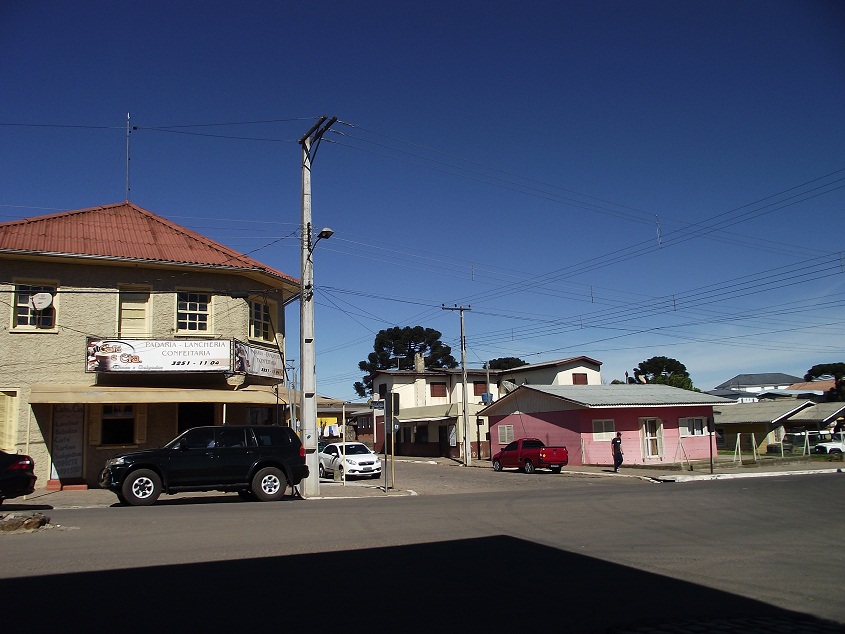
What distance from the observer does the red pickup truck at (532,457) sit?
1293 inches

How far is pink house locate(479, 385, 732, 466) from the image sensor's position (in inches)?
1454

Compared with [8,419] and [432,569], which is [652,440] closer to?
[8,419]

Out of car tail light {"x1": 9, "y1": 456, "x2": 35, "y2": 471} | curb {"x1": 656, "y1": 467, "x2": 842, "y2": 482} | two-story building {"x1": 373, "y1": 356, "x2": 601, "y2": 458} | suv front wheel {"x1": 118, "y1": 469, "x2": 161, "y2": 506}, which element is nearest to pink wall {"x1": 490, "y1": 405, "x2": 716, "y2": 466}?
curb {"x1": 656, "y1": 467, "x2": 842, "y2": 482}

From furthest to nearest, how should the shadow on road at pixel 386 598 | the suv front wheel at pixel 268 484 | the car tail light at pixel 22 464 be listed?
the suv front wheel at pixel 268 484
the car tail light at pixel 22 464
the shadow on road at pixel 386 598

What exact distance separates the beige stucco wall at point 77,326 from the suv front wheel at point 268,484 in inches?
262

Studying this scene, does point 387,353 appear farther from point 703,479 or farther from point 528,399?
point 703,479

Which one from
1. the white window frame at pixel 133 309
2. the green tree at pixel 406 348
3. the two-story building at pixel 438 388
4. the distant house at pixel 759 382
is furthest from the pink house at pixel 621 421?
the distant house at pixel 759 382

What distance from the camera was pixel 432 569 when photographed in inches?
345

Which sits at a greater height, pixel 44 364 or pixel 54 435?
pixel 44 364

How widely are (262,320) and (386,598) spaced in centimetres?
1985

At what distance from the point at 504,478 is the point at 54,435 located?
17033 millimetres

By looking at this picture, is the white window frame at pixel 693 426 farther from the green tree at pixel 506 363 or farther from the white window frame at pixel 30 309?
the green tree at pixel 506 363

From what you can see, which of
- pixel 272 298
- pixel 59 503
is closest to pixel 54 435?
pixel 59 503

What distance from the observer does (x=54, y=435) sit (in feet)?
72.3
